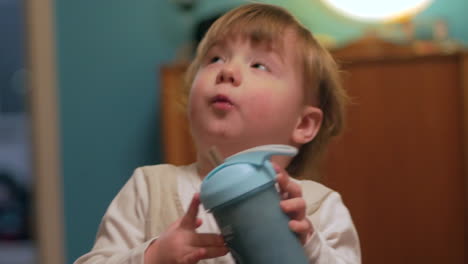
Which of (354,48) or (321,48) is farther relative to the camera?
(354,48)

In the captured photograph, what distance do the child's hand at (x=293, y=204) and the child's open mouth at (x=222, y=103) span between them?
0.08 meters

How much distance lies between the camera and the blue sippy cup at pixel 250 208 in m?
0.36

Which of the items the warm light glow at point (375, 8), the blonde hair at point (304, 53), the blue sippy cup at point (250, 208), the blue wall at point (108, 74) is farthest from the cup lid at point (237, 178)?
the warm light glow at point (375, 8)

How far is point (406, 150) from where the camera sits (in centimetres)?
102

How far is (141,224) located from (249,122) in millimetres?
124

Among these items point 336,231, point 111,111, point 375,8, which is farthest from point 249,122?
point 375,8

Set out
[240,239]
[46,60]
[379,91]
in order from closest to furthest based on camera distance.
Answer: [240,239]
[46,60]
[379,91]

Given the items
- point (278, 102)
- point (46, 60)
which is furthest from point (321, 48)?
point (46, 60)

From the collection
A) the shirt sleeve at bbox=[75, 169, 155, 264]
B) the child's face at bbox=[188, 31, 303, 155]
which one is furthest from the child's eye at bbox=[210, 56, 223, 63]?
the shirt sleeve at bbox=[75, 169, 155, 264]

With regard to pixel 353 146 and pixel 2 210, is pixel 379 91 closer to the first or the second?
pixel 353 146

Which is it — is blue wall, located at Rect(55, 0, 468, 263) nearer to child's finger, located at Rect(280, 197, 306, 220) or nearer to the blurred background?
the blurred background

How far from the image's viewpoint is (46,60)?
0.63 metres

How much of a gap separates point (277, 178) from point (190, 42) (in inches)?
12.6

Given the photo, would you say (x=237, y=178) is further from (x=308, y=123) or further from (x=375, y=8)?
(x=375, y=8)
